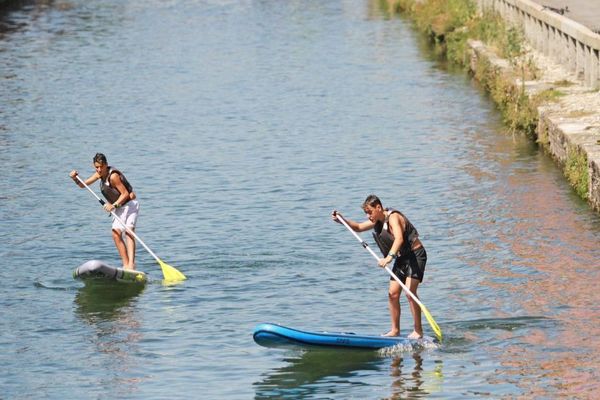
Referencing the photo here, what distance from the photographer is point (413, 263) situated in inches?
763

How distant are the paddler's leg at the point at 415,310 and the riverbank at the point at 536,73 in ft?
25.3

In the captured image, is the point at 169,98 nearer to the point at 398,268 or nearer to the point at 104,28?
the point at 104,28

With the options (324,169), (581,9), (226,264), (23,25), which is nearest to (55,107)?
(324,169)

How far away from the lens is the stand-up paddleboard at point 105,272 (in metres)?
23.7

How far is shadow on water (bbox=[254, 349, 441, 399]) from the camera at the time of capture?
18.4 m

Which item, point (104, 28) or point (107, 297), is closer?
point (107, 297)

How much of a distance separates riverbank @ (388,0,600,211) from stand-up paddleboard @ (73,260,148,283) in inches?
323

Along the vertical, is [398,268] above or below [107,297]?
above

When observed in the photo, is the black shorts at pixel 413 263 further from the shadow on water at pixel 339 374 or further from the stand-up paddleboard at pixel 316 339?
the shadow on water at pixel 339 374

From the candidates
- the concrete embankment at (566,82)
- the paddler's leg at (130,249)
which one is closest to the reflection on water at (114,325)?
the paddler's leg at (130,249)

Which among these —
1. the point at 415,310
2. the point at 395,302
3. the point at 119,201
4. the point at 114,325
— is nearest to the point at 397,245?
the point at 395,302

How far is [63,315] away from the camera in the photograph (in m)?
22.4

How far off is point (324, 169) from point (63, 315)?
12.4 m

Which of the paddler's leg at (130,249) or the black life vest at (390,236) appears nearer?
the black life vest at (390,236)
